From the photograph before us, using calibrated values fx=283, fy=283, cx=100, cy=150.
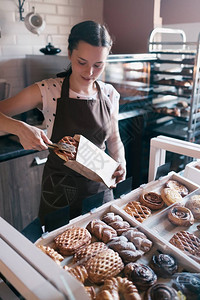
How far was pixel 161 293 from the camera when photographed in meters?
0.53

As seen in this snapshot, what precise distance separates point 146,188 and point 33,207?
51.0 inches

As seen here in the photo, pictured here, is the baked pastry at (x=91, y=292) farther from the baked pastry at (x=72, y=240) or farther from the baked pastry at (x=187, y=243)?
the baked pastry at (x=187, y=243)

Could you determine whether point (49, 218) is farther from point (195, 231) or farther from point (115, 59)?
point (115, 59)

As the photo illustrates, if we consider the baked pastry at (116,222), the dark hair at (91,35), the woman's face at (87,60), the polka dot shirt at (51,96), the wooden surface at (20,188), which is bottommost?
the wooden surface at (20,188)

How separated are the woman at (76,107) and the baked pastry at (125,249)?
614 mm

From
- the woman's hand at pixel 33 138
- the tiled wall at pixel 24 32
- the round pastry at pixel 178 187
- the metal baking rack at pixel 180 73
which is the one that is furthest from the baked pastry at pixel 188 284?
the tiled wall at pixel 24 32

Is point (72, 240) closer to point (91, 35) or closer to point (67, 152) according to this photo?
point (67, 152)

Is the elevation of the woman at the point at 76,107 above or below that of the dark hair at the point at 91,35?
below

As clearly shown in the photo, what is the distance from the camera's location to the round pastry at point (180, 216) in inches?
30.9

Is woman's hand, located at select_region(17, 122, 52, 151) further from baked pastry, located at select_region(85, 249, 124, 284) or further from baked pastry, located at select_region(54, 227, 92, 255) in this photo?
baked pastry, located at select_region(85, 249, 124, 284)

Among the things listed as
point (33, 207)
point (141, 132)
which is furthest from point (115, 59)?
point (33, 207)

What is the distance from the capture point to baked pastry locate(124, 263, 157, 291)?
57 centimetres

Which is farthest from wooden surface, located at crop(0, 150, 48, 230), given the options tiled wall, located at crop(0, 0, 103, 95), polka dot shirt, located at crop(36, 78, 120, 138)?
tiled wall, located at crop(0, 0, 103, 95)

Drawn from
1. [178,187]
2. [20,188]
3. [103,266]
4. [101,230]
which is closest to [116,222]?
[101,230]
